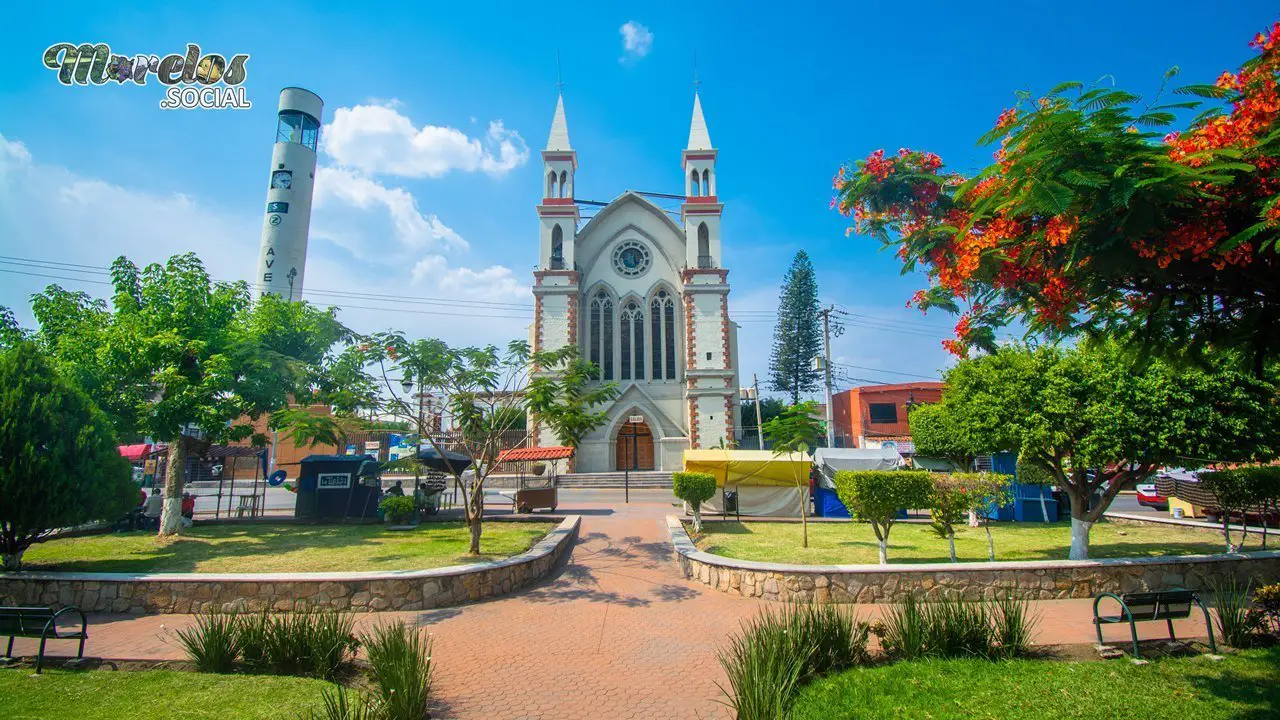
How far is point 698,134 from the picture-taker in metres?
34.6

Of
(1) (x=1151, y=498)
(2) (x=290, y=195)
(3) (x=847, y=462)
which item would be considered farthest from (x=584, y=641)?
(2) (x=290, y=195)

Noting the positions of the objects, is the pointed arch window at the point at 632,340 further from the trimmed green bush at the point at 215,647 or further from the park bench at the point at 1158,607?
the park bench at the point at 1158,607

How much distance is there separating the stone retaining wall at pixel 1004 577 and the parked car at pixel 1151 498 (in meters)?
16.7

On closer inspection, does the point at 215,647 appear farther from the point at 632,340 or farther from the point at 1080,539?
the point at 632,340

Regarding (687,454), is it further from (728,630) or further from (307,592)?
(307,592)

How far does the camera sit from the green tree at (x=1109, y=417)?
27.1 feet

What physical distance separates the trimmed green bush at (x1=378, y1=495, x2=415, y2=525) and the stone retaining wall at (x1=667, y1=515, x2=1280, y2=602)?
9682mm

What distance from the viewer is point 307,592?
7582 millimetres

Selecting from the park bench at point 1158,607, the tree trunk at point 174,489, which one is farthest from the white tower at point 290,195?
the park bench at point 1158,607

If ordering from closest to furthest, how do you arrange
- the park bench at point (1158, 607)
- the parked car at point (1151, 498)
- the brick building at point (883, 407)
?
the park bench at point (1158, 607) → the parked car at point (1151, 498) → the brick building at point (883, 407)

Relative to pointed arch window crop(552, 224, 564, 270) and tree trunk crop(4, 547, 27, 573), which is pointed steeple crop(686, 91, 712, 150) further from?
tree trunk crop(4, 547, 27, 573)

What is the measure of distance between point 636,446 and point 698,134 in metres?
19.3

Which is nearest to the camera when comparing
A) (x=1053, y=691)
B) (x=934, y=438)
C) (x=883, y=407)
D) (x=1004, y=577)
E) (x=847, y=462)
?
(x=1053, y=691)

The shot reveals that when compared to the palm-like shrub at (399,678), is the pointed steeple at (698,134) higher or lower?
higher
